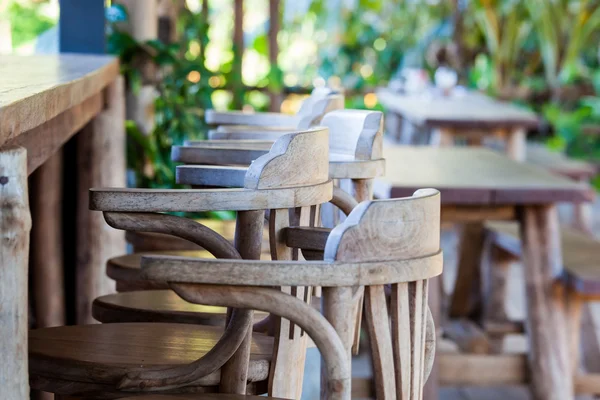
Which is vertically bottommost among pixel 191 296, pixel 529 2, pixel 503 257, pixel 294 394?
pixel 503 257

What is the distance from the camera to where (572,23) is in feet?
34.4

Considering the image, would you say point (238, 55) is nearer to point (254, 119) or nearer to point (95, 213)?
point (95, 213)

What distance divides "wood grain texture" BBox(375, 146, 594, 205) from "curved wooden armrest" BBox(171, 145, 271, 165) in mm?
1078

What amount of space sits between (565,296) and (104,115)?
1.58 m

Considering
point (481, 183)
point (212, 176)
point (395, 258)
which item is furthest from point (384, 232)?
point (481, 183)

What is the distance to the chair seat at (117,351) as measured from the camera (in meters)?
1.24

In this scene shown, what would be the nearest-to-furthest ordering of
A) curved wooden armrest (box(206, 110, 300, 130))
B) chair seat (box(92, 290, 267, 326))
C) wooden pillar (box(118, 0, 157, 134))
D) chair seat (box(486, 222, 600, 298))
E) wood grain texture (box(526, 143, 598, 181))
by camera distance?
chair seat (box(92, 290, 267, 326)) < curved wooden armrest (box(206, 110, 300, 130)) < chair seat (box(486, 222, 600, 298)) < wooden pillar (box(118, 0, 157, 134)) < wood grain texture (box(526, 143, 598, 181))

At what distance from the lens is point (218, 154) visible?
1.67 m

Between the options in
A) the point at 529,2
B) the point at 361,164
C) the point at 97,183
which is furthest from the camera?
the point at 529,2

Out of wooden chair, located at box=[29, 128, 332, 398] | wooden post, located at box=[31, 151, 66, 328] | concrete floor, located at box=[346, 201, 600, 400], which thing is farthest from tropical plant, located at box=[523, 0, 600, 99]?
wooden chair, located at box=[29, 128, 332, 398]

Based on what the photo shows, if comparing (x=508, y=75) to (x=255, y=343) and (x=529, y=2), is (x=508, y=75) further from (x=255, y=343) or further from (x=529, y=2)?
(x=255, y=343)

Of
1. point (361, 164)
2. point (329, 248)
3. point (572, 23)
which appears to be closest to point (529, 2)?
point (572, 23)

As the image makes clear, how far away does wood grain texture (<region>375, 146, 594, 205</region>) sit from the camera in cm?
279

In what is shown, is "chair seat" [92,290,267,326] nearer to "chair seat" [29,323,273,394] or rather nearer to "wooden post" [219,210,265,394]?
"chair seat" [29,323,273,394]
